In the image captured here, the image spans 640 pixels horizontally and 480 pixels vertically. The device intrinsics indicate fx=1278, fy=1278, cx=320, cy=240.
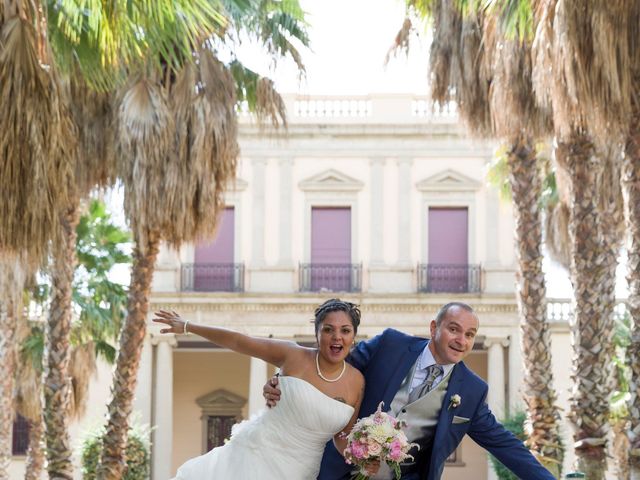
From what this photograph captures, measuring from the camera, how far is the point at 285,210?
1355 inches

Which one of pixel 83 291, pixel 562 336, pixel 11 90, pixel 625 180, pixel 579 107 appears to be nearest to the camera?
pixel 11 90

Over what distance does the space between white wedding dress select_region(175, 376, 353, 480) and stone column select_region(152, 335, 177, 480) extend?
26093 millimetres

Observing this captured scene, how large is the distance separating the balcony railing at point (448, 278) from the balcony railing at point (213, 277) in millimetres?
4849

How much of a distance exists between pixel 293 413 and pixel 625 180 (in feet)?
18.9

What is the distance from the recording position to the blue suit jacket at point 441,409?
6199mm

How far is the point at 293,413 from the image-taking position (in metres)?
6.30

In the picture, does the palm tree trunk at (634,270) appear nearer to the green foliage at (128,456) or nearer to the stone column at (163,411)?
the green foliage at (128,456)

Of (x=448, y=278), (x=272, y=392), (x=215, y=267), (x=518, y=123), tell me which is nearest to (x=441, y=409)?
(x=272, y=392)

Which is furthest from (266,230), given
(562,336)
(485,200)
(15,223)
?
(15,223)

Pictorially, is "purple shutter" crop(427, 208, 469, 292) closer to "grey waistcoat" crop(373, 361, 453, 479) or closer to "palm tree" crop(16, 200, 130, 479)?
"palm tree" crop(16, 200, 130, 479)

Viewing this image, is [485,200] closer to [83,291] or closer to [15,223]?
[83,291]

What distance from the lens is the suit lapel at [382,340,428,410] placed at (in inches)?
246

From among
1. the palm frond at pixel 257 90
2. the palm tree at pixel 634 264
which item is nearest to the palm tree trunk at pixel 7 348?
the palm frond at pixel 257 90

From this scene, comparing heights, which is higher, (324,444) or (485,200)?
(485,200)
